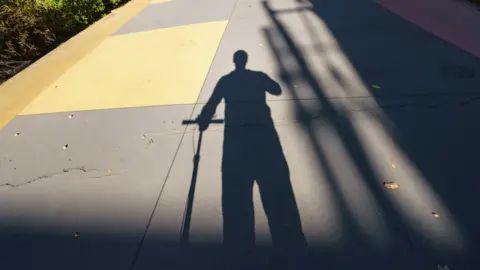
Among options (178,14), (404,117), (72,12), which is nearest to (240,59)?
(404,117)

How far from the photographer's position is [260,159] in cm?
310

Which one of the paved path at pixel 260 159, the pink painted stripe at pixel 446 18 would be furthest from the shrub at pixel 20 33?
the pink painted stripe at pixel 446 18

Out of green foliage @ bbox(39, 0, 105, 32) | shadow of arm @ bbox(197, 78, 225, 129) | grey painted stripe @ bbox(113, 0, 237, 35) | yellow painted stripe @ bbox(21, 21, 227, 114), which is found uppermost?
green foliage @ bbox(39, 0, 105, 32)

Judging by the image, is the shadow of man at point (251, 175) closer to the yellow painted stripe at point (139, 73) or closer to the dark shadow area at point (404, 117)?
the dark shadow area at point (404, 117)

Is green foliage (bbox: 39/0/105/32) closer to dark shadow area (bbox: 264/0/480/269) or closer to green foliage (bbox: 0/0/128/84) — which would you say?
green foliage (bbox: 0/0/128/84)

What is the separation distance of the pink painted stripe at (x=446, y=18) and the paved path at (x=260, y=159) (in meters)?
0.31

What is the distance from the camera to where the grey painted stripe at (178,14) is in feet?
25.3

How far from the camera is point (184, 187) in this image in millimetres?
2936

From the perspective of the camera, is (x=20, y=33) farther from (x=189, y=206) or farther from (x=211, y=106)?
(x=189, y=206)

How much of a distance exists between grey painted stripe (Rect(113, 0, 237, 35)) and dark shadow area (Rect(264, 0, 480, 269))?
2470 millimetres

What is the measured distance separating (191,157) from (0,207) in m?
1.97

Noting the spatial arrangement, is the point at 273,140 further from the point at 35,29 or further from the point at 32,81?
the point at 35,29

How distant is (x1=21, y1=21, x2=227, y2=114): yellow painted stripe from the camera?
4578mm

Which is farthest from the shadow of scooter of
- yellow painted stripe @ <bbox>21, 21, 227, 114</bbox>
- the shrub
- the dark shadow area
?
the shrub
